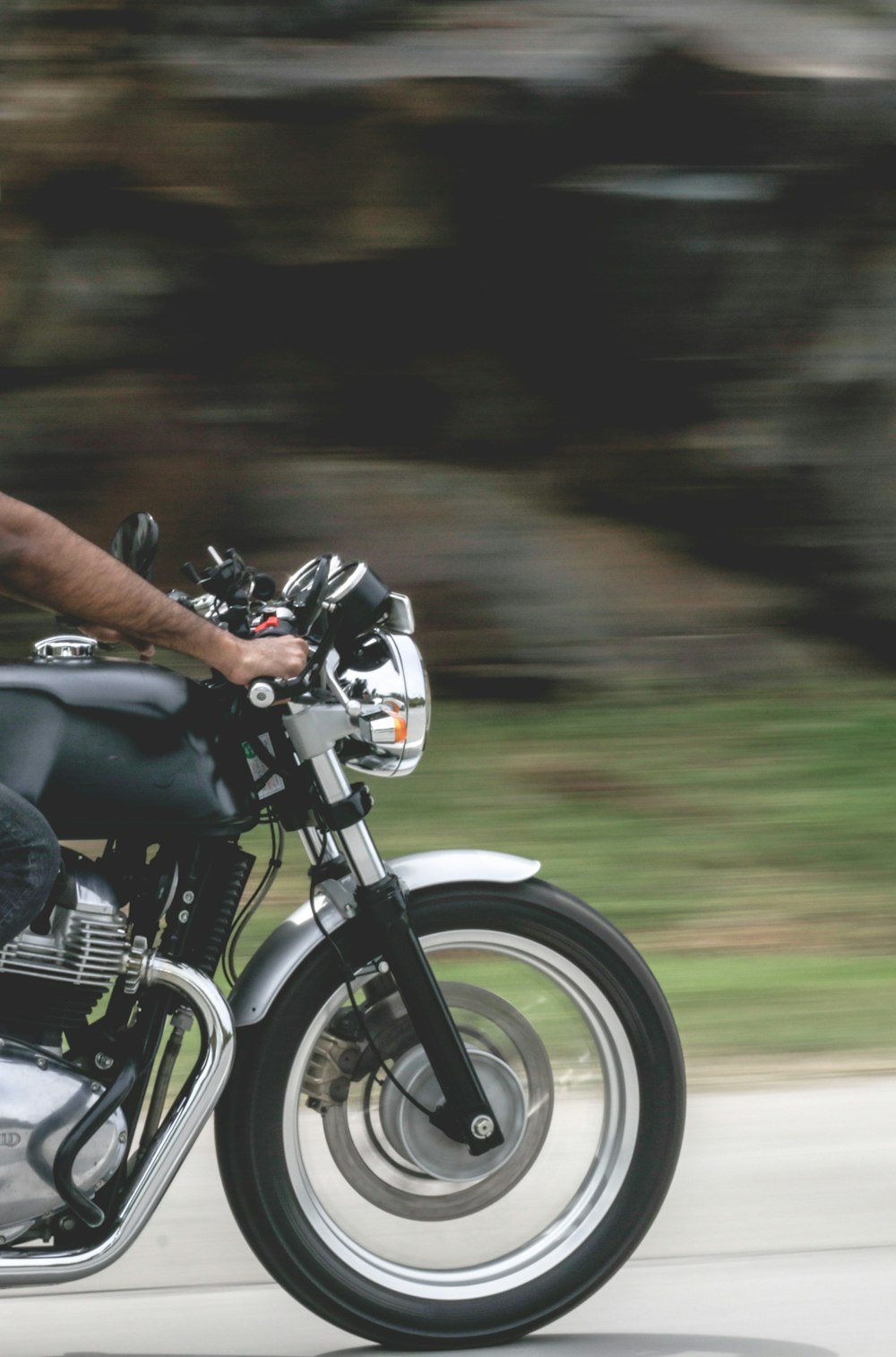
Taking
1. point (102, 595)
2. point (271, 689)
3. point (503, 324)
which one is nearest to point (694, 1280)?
point (271, 689)

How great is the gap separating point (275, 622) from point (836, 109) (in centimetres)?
497

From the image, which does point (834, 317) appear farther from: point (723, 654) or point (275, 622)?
point (275, 622)

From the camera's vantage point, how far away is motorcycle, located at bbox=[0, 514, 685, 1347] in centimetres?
244

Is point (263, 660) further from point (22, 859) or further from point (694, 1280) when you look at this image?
point (694, 1280)

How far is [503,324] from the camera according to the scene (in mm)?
6859

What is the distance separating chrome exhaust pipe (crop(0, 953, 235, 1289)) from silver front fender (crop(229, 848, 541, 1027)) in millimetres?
58

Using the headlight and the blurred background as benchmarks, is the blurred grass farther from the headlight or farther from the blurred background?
the headlight

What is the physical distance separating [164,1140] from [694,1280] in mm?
992

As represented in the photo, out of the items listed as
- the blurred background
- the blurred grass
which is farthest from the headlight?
the blurred background

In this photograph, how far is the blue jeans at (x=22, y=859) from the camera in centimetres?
234

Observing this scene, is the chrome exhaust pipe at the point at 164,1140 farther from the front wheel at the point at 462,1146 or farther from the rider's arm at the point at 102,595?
the rider's arm at the point at 102,595

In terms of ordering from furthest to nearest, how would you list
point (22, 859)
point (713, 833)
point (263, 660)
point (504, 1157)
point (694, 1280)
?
point (713, 833) → point (694, 1280) → point (504, 1157) → point (263, 660) → point (22, 859)

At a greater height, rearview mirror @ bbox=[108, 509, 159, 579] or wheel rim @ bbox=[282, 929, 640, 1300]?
rearview mirror @ bbox=[108, 509, 159, 579]

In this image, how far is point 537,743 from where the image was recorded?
5.82 metres
